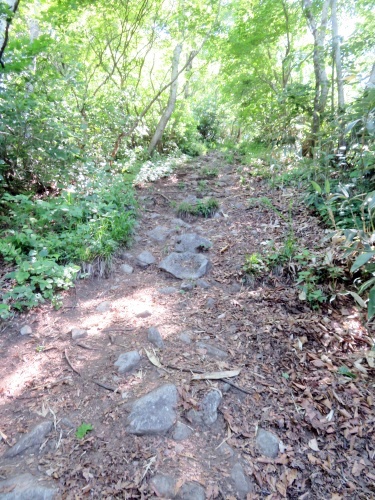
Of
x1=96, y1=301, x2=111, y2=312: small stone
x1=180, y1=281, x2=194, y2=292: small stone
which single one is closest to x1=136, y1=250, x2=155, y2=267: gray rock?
x1=180, y1=281, x2=194, y2=292: small stone

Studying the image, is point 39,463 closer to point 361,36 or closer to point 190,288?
point 190,288

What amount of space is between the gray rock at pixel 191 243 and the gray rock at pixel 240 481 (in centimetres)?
271

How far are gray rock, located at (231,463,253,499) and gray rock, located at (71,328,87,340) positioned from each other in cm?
166

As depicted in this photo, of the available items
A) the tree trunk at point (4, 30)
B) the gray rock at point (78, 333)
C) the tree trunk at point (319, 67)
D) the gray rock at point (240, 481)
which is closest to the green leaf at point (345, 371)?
the gray rock at point (240, 481)

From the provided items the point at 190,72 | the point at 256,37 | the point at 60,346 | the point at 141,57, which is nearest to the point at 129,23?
the point at 141,57

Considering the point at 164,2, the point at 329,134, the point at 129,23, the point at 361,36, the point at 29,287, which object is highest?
the point at 164,2

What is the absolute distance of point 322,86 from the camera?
5.09 m

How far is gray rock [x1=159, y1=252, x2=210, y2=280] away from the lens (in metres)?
3.44

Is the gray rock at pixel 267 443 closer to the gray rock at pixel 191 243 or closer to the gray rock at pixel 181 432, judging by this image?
the gray rock at pixel 181 432

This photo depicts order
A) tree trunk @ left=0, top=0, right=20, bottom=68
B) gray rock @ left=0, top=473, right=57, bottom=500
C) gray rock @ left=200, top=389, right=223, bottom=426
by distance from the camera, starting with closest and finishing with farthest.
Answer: gray rock @ left=0, top=473, right=57, bottom=500
gray rock @ left=200, top=389, right=223, bottom=426
tree trunk @ left=0, top=0, right=20, bottom=68

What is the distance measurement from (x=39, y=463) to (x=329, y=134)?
557 cm

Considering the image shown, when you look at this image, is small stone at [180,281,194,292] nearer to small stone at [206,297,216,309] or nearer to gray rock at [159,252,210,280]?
gray rock at [159,252,210,280]

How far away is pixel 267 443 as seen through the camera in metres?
1.70

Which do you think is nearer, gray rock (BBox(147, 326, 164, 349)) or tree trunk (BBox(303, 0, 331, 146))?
gray rock (BBox(147, 326, 164, 349))
